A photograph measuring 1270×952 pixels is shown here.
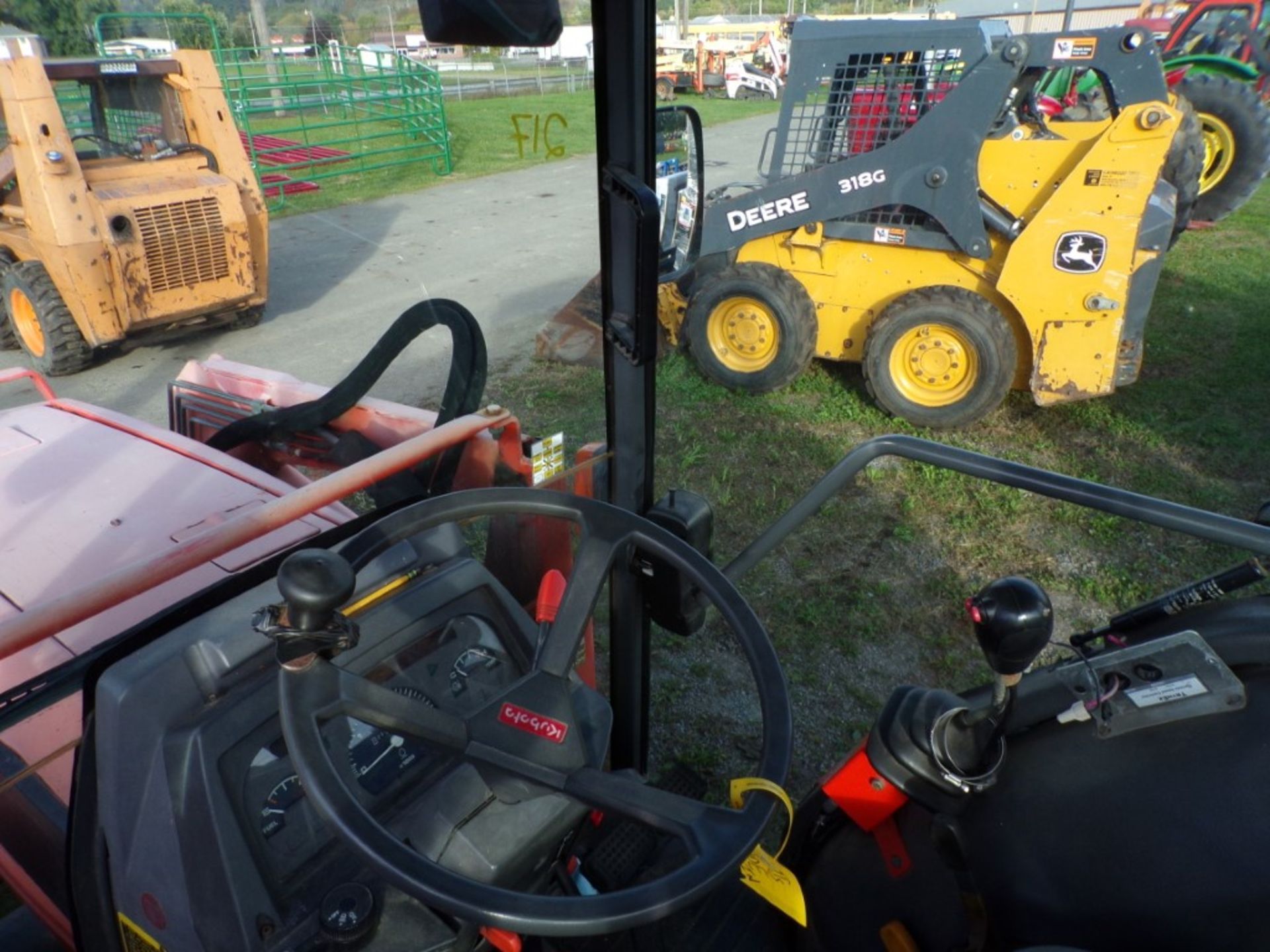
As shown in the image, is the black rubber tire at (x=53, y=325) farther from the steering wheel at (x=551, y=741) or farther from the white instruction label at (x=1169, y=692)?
the white instruction label at (x=1169, y=692)

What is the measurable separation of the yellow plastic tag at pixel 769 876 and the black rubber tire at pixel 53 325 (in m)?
4.95

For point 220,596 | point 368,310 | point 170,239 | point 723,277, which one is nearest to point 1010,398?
point 723,277

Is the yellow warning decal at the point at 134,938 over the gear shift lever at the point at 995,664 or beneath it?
beneath

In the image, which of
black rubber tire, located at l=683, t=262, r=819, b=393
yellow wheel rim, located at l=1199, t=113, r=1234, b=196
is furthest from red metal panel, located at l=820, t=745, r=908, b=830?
yellow wheel rim, located at l=1199, t=113, r=1234, b=196

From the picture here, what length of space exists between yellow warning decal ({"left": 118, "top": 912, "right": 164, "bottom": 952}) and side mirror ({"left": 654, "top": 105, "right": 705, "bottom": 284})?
1.23 m

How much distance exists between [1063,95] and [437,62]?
26.5 ft

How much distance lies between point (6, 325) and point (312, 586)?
560 centimetres

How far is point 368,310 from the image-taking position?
2.37m

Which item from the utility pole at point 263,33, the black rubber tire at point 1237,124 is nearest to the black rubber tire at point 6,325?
the utility pole at point 263,33

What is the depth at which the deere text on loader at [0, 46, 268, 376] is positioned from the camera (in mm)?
4469

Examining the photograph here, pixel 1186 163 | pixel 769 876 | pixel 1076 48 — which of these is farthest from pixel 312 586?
pixel 1186 163

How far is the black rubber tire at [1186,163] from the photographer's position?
5223mm

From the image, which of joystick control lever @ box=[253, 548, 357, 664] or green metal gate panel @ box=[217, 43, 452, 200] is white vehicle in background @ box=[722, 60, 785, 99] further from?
joystick control lever @ box=[253, 548, 357, 664]

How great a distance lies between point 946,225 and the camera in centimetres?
393
